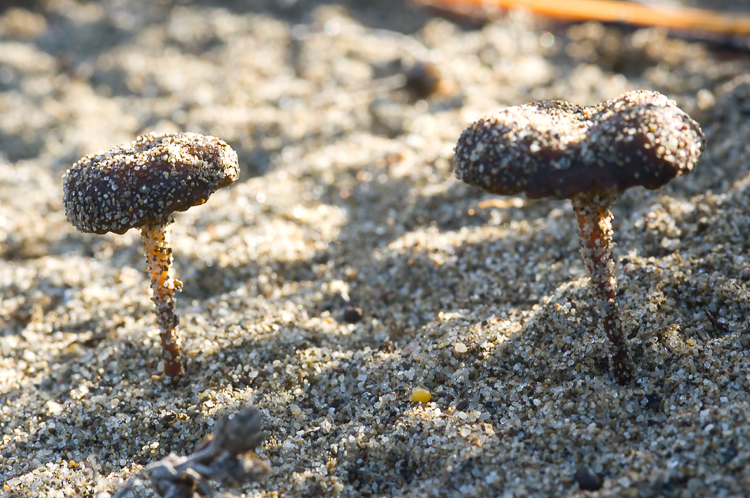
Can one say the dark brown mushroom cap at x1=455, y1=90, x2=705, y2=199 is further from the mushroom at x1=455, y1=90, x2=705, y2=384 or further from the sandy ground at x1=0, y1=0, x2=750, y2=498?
the sandy ground at x1=0, y1=0, x2=750, y2=498

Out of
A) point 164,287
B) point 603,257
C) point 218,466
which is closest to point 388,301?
point 164,287

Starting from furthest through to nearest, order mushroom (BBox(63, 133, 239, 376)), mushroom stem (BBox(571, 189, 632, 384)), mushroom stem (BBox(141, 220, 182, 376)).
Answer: mushroom stem (BBox(141, 220, 182, 376)), mushroom (BBox(63, 133, 239, 376)), mushroom stem (BBox(571, 189, 632, 384))

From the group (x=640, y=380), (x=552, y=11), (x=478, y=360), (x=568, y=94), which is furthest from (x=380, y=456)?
(x=552, y=11)

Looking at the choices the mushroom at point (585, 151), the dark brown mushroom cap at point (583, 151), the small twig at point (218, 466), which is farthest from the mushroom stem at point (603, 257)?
the small twig at point (218, 466)

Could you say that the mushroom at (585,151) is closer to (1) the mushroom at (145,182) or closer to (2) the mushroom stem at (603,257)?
(2) the mushroom stem at (603,257)

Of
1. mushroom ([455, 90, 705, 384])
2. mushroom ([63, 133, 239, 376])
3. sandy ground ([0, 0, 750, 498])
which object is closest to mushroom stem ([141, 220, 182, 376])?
mushroom ([63, 133, 239, 376])

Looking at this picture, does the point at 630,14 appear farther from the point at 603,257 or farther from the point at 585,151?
the point at 585,151
